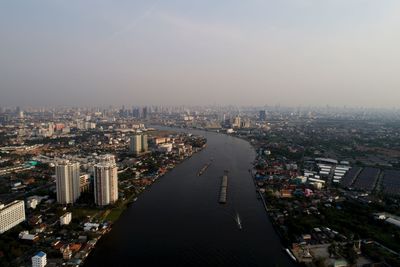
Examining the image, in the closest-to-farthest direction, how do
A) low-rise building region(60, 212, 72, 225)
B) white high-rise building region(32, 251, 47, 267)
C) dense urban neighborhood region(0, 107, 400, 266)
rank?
white high-rise building region(32, 251, 47, 267), dense urban neighborhood region(0, 107, 400, 266), low-rise building region(60, 212, 72, 225)

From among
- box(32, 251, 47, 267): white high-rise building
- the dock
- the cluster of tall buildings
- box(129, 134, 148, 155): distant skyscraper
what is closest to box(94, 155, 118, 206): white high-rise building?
the cluster of tall buildings

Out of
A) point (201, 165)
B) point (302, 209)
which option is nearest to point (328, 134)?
point (201, 165)

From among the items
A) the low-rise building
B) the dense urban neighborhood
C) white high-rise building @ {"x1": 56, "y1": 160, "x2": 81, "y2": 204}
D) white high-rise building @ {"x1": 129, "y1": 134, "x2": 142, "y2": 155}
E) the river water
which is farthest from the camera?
white high-rise building @ {"x1": 129, "y1": 134, "x2": 142, "y2": 155}

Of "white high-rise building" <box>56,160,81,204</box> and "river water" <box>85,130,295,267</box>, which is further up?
"white high-rise building" <box>56,160,81,204</box>

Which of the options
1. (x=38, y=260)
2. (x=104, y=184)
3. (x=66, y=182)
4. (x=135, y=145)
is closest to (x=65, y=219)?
(x=104, y=184)

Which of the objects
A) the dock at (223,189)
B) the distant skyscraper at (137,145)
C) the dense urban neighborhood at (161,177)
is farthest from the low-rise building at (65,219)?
the distant skyscraper at (137,145)

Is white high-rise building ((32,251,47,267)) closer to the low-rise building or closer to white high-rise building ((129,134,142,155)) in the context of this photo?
the low-rise building

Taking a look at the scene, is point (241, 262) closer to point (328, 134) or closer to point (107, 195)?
point (107, 195)

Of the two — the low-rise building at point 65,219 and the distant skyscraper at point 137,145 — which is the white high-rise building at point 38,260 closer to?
the low-rise building at point 65,219
